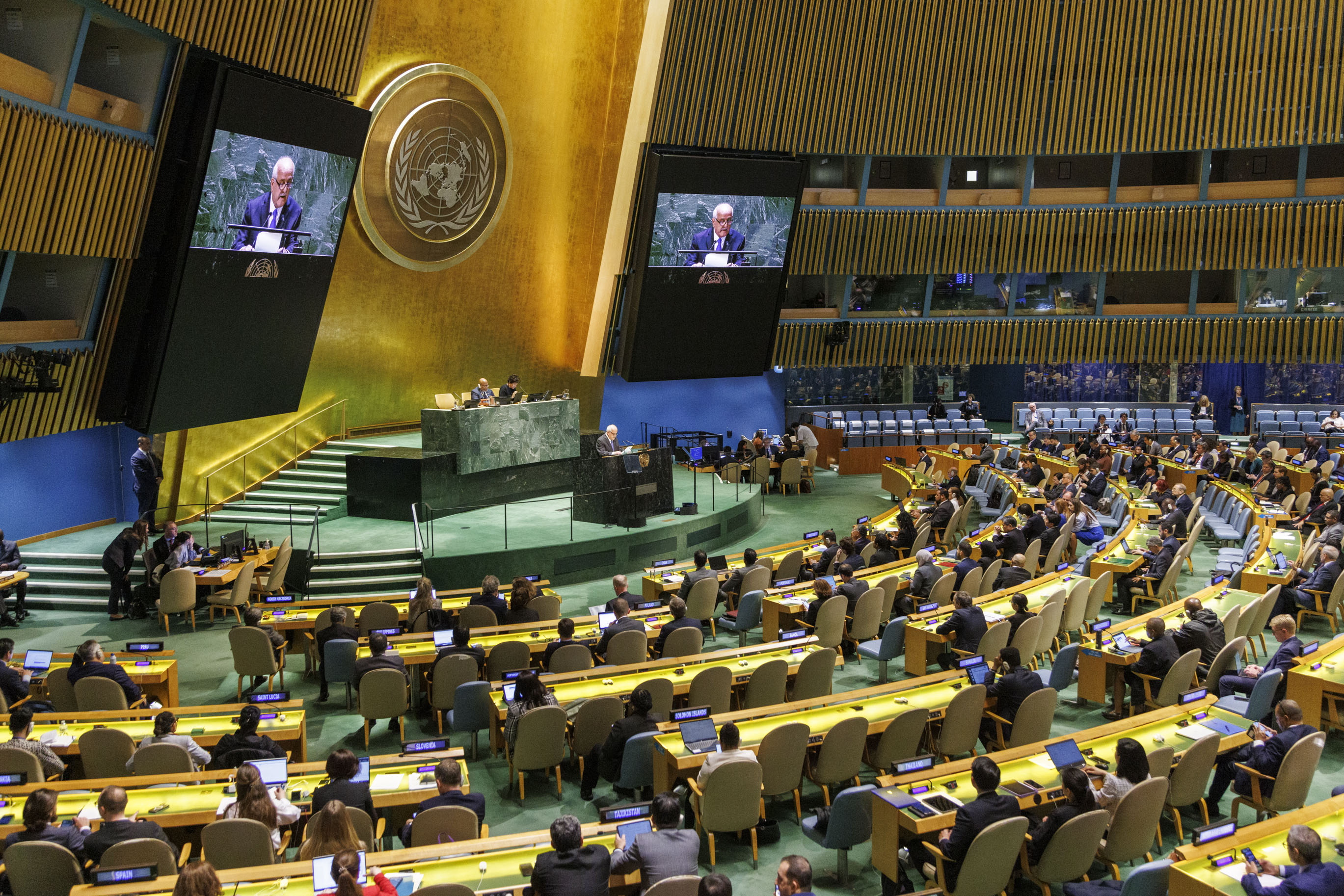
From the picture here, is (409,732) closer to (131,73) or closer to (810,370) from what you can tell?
(131,73)

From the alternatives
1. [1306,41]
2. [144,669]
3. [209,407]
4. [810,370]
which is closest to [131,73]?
[209,407]

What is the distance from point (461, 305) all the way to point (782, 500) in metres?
7.45

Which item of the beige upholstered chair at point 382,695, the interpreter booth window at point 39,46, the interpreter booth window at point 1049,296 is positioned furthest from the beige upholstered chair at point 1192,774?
the interpreter booth window at point 1049,296

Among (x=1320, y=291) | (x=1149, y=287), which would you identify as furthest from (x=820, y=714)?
(x=1149, y=287)

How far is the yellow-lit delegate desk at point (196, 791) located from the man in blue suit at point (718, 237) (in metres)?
15.6

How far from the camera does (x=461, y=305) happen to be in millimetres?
20078

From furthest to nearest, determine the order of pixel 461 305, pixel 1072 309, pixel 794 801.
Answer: pixel 1072 309
pixel 461 305
pixel 794 801

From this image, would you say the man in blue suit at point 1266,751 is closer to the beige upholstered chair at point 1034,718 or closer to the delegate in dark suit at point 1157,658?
the beige upholstered chair at point 1034,718

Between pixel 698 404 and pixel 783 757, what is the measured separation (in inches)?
713

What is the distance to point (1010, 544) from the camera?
13172 millimetres

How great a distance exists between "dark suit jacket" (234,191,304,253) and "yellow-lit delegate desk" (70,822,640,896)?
1012 cm

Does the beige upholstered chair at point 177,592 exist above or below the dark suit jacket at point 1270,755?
below

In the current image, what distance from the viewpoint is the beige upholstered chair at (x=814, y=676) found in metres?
8.86

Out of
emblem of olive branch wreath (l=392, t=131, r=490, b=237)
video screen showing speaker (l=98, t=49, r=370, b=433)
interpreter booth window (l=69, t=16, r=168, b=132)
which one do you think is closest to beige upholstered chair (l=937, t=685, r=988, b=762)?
video screen showing speaker (l=98, t=49, r=370, b=433)
